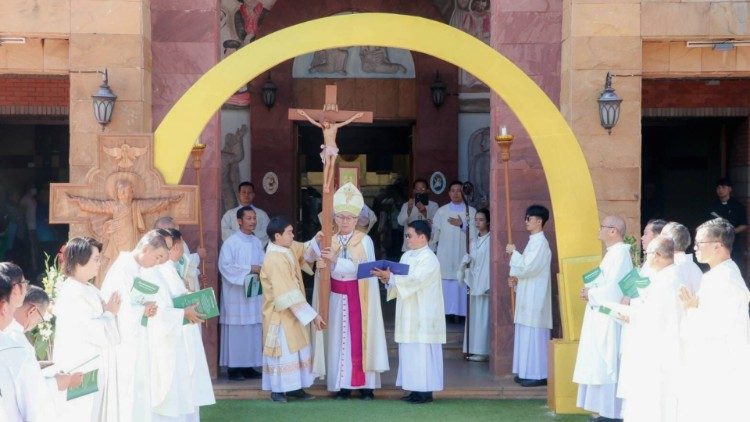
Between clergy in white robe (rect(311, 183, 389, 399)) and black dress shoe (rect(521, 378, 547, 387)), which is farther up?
clergy in white robe (rect(311, 183, 389, 399))

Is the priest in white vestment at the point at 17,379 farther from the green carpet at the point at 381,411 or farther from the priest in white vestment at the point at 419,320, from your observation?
the priest in white vestment at the point at 419,320

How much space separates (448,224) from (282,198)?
2.91 m

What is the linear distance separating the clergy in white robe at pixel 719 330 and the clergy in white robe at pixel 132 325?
3.77m

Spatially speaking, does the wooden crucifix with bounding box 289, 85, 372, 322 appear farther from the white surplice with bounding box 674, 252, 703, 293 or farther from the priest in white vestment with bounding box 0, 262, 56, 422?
the priest in white vestment with bounding box 0, 262, 56, 422

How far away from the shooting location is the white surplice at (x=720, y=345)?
786 centimetres

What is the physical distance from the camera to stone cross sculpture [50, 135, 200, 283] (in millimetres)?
9859

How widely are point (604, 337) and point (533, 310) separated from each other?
1.78 metres

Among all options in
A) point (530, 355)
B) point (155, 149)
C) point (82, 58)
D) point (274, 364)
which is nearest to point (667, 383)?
point (530, 355)

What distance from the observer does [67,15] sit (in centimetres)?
1121

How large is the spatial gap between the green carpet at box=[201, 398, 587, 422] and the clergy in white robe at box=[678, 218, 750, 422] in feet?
7.28

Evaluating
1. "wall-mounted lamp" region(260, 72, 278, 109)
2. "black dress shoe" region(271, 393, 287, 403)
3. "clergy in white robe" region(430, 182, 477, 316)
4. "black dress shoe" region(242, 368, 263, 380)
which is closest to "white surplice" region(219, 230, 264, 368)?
"black dress shoe" region(242, 368, 263, 380)

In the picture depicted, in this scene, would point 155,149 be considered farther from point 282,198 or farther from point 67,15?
point 282,198

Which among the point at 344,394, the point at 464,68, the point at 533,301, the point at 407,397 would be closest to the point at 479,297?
the point at 533,301

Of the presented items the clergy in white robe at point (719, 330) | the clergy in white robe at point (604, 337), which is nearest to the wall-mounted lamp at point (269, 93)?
the clergy in white robe at point (604, 337)
